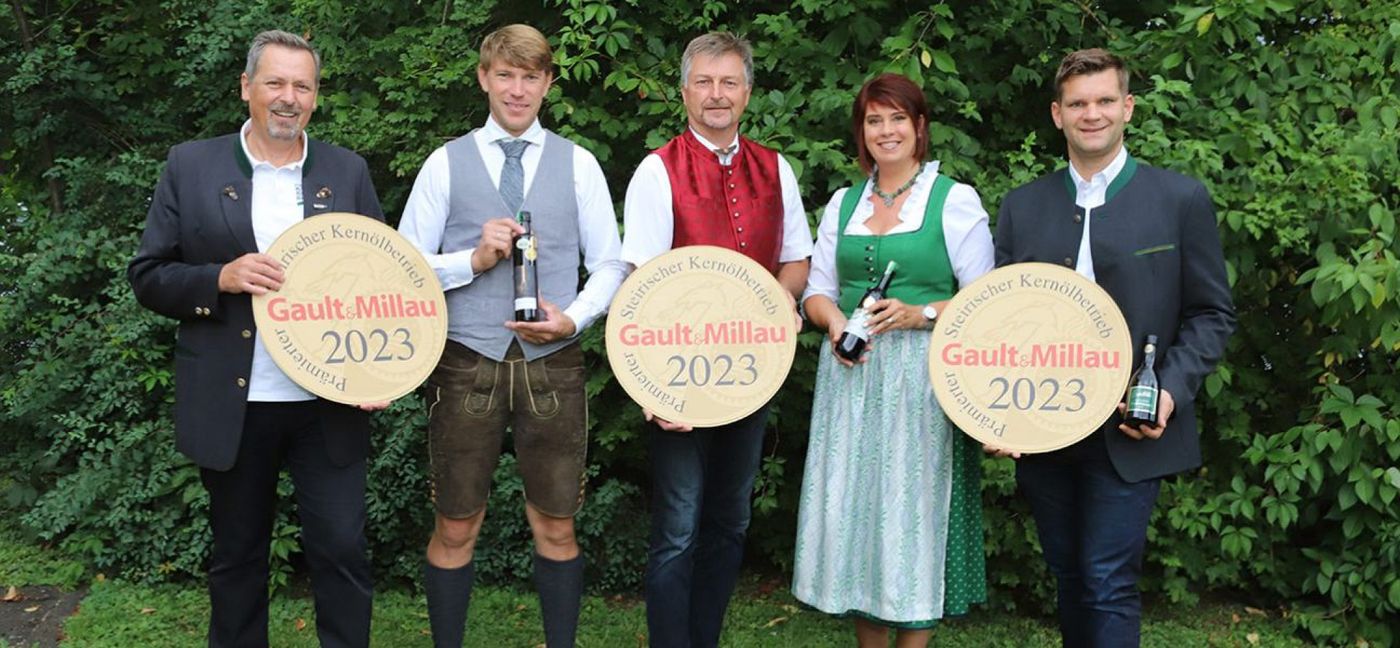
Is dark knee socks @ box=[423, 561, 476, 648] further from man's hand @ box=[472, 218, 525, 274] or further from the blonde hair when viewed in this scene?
the blonde hair

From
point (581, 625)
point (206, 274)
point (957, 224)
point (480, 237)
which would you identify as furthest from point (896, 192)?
point (581, 625)

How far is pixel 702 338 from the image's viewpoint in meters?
3.48

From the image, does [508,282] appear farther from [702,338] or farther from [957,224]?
[957,224]

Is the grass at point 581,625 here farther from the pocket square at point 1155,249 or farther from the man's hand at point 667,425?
the pocket square at point 1155,249

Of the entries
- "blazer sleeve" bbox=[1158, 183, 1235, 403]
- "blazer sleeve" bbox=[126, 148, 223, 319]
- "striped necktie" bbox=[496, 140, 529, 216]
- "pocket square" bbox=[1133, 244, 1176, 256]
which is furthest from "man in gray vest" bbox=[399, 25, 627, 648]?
"blazer sleeve" bbox=[1158, 183, 1235, 403]

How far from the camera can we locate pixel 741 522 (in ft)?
12.4

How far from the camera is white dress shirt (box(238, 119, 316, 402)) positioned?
132 inches

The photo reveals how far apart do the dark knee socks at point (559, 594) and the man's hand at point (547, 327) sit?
0.68 meters

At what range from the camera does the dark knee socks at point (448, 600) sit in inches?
142

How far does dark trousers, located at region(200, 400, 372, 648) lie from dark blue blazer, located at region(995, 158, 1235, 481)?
199cm

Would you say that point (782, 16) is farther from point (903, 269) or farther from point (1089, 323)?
point (1089, 323)

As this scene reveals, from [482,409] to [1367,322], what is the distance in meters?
2.96

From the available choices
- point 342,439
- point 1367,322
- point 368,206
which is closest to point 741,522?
point 342,439

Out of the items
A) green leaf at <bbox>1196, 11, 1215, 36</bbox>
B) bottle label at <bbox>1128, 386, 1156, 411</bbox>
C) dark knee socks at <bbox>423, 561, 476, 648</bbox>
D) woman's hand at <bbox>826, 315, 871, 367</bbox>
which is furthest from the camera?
green leaf at <bbox>1196, 11, 1215, 36</bbox>
